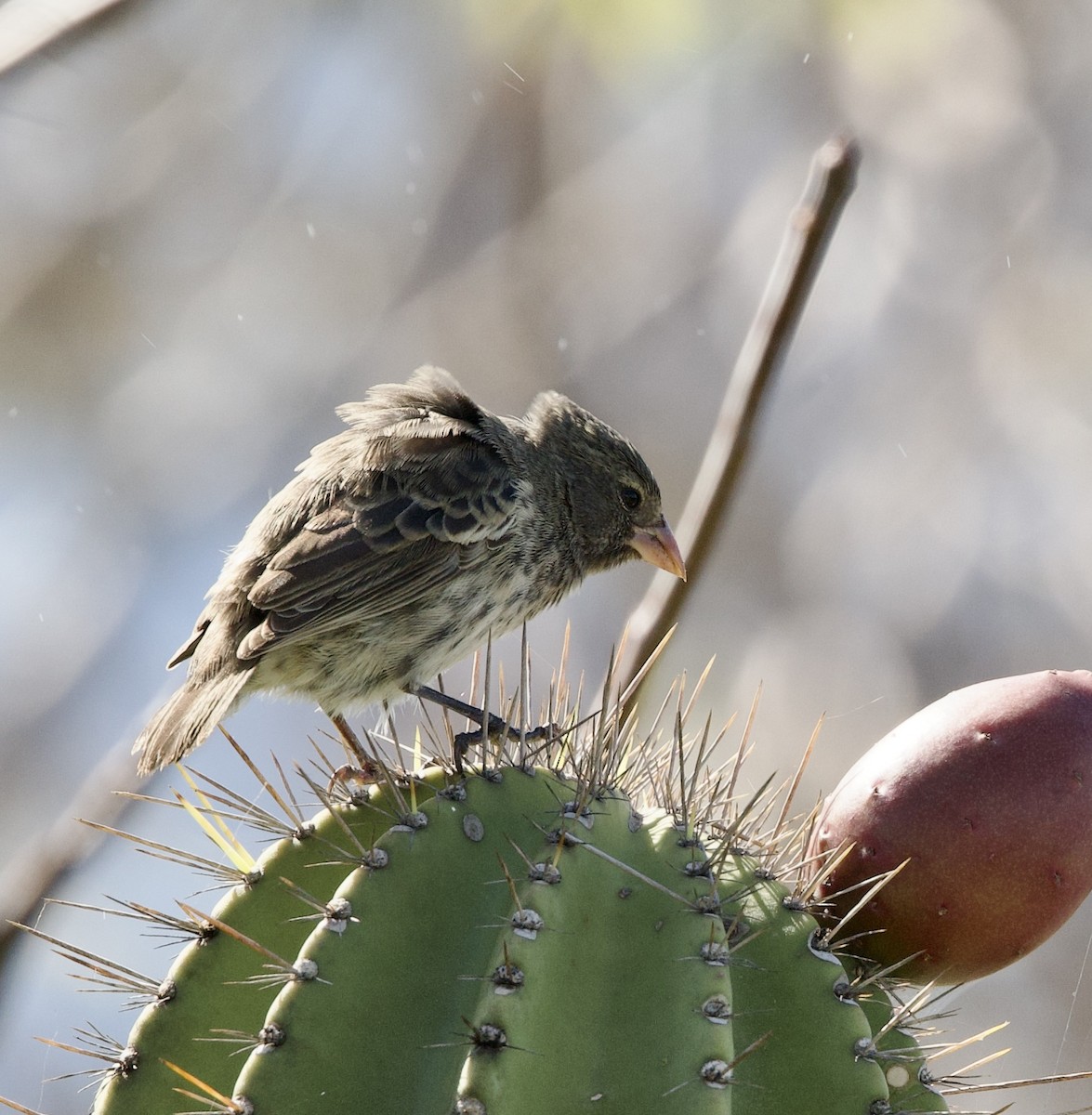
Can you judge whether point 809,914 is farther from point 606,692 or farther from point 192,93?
point 192,93

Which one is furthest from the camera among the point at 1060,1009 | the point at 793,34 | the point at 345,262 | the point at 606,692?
the point at 345,262

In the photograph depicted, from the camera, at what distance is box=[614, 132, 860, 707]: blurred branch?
9.88 feet

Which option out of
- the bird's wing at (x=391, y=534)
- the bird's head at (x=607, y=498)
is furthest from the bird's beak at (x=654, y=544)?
the bird's wing at (x=391, y=534)

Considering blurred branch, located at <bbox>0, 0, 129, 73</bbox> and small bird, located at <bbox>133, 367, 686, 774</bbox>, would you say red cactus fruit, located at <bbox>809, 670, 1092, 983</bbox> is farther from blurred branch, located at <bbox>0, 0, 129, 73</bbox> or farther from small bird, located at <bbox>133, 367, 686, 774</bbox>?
blurred branch, located at <bbox>0, 0, 129, 73</bbox>

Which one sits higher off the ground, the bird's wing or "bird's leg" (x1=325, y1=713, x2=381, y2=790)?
the bird's wing

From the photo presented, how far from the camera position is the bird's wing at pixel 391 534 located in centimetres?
367

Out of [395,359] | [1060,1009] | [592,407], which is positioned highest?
[395,359]

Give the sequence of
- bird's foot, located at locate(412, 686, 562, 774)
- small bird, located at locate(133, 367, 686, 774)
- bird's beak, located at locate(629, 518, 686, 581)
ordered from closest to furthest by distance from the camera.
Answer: bird's foot, located at locate(412, 686, 562, 774) → small bird, located at locate(133, 367, 686, 774) → bird's beak, located at locate(629, 518, 686, 581)

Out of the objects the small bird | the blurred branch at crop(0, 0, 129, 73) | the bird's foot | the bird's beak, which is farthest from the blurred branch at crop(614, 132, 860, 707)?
the blurred branch at crop(0, 0, 129, 73)

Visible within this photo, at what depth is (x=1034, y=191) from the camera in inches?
274

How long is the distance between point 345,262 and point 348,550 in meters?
3.97

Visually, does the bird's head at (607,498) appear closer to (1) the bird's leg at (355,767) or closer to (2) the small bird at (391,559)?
(2) the small bird at (391,559)

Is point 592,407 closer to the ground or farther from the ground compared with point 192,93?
closer to the ground

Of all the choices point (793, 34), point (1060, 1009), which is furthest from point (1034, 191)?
point (1060, 1009)
